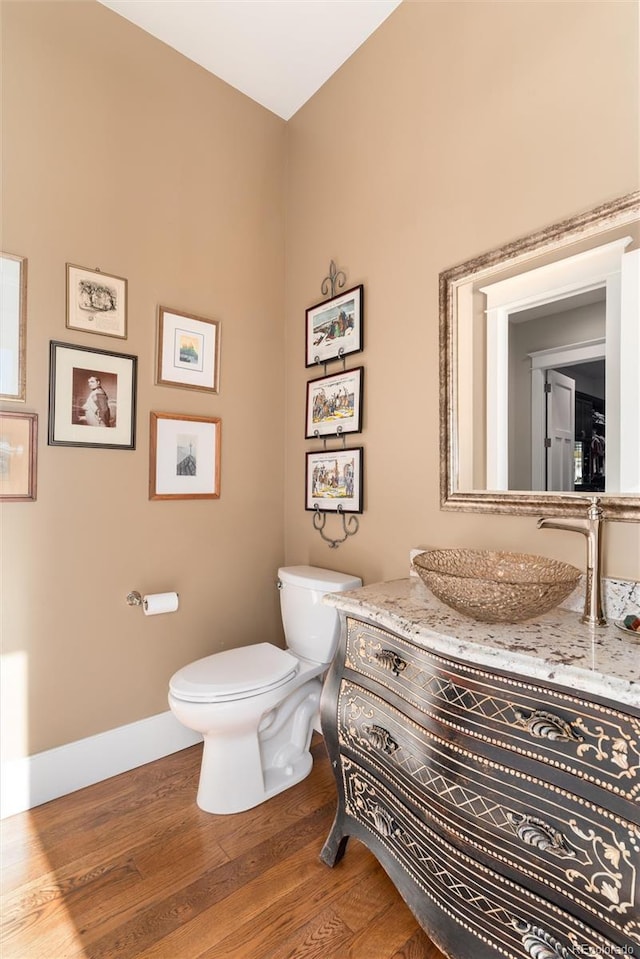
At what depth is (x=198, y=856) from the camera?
147 centimetres

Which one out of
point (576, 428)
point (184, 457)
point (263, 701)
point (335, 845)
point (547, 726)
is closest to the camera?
point (547, 726)

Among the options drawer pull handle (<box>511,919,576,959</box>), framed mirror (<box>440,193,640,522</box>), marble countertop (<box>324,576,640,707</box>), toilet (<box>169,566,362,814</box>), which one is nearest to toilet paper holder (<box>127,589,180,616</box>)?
toilet (<box>169,566,362,814</box>)

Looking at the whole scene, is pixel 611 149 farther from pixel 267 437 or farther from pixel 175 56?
pixel 175 56

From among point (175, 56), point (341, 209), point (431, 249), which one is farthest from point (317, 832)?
point (175, 56)

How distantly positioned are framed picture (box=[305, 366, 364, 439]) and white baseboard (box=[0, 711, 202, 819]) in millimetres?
1484

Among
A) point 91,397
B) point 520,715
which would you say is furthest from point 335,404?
point 520,715

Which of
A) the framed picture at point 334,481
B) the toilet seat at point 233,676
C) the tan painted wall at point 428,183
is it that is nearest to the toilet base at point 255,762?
the toilet seat at point 233,676

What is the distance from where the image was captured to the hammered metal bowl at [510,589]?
1031 mm

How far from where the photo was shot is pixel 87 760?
1.82 metres

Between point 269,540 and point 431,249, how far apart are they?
1.54 metres

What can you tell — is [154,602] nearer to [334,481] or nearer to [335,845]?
[334,481]

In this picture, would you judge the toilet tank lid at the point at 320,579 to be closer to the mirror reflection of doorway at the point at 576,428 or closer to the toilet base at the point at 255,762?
the toilet base at the point at 255,762

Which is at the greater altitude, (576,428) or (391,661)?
(576,428)

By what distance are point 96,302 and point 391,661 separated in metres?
1.75
